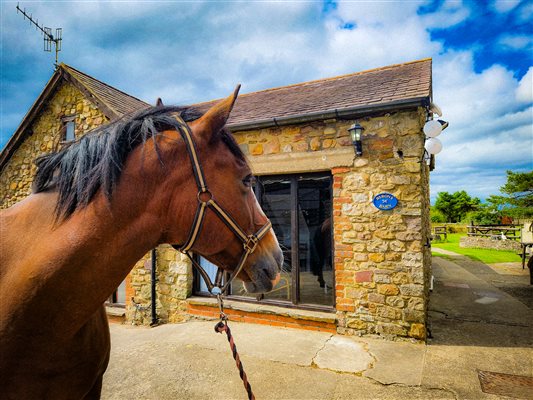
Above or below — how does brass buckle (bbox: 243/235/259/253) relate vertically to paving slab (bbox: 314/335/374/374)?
above

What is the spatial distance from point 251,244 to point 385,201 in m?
3.77

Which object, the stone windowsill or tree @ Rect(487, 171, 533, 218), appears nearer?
the stone windowsill

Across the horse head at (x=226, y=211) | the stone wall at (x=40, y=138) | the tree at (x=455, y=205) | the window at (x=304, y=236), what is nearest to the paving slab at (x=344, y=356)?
the window at (x=304, y=236)

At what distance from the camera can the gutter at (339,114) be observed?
14.3 feet

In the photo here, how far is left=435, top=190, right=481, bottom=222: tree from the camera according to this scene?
39.7 metres

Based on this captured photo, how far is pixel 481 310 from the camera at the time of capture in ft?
19.5

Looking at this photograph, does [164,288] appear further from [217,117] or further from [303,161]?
[217,117]

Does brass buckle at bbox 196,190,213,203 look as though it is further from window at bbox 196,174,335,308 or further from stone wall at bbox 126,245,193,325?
stone wall at bbox 126,245,193,325

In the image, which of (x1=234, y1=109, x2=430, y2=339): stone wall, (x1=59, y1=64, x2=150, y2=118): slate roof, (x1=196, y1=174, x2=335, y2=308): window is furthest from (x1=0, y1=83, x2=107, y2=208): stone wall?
(x1=234, y1=109, x2=430, y2=339): stone wall

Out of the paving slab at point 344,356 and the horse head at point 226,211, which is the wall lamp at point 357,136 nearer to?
the paving slab at point 344,356

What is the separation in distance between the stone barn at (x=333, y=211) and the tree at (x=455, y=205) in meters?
41.0

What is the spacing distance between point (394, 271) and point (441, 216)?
147 feet

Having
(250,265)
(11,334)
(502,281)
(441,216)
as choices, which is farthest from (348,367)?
(441,216)

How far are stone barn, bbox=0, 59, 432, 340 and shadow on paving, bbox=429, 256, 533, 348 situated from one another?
75 centimetres
